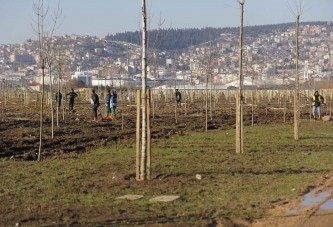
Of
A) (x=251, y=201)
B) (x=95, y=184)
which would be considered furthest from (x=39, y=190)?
(x=251, y=201)

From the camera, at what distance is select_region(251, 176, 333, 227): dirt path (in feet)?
33.6

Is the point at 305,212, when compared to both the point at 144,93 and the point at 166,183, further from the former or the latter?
the point at 144,93

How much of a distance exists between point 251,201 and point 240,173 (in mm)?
3588

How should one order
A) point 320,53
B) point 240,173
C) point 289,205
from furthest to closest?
point 320,53
point 240,173
point 289,205

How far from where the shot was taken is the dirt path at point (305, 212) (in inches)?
403

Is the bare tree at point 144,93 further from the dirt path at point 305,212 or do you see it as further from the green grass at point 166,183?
the dirt path at point 305,212

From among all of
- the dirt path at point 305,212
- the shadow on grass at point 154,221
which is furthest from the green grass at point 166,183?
the dirt path at point 305,212

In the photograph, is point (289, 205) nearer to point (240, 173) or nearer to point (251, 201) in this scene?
point (251, 201)

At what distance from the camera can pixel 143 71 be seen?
14297mm

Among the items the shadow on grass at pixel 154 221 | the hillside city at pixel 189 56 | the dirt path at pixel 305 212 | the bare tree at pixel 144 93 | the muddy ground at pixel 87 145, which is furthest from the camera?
the hillside city at pixel 189 56

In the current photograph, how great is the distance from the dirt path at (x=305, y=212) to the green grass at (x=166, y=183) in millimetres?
279

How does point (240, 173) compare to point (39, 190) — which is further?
point (240, 173)

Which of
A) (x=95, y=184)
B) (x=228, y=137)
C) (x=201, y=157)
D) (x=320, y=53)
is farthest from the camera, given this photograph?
(x=320, y=53)

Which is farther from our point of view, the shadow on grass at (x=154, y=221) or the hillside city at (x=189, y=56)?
the hillside city at (x=189, y=56)
